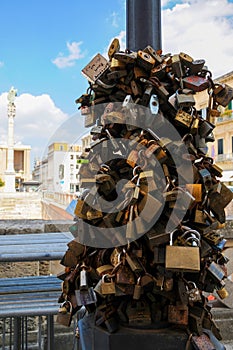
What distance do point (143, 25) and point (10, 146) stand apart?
101ft

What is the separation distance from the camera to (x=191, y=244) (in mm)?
778

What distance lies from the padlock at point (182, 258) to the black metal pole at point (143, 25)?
0.64m

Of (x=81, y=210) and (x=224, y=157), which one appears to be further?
(x=224, y=157)

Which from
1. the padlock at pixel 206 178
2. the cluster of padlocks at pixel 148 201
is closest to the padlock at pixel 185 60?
the cluster of padlocks at pixel 148 201

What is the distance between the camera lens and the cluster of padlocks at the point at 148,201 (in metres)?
0.80

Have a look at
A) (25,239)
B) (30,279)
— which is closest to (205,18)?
(25,239)

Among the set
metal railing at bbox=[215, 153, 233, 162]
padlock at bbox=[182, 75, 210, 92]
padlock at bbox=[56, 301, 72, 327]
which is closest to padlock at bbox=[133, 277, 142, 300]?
padlock at bbox=[56, 301, 72, 327]

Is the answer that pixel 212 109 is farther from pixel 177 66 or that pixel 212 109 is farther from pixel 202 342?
pixel 202 342

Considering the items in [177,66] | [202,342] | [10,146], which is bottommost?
[202,342]

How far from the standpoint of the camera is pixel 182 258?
0.74m

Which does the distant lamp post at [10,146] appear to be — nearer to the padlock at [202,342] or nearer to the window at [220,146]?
the window at [220,146]

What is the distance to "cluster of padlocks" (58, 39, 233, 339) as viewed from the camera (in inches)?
31.4

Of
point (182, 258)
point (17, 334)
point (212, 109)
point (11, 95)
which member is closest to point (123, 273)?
point (182, 258)

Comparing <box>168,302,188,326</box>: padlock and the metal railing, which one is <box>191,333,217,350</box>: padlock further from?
the metal railing
